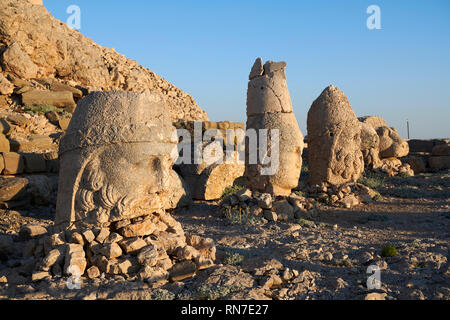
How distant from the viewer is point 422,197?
32.2 feet

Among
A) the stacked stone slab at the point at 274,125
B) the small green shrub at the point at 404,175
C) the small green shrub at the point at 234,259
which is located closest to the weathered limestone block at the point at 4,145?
the stacked stone slab at the point at 274,125

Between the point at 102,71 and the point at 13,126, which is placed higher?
the point at 102,71

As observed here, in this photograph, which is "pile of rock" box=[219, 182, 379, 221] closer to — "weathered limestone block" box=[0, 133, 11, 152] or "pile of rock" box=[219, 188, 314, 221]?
"pile of rock" box=[219, 188, 314, 221]

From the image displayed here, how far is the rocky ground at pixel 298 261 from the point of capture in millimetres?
3305

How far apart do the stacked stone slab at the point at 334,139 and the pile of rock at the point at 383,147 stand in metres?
3.86

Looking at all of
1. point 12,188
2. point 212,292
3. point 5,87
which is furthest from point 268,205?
point 5,87

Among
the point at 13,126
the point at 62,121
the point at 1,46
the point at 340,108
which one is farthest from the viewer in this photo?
the point at 1,46

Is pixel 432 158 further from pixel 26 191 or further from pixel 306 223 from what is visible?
pixel 26 191

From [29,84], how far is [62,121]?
4097 mm

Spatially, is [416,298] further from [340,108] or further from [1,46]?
[1,46]

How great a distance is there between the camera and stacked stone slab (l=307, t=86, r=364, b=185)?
9.34 meters

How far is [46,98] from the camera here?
12.9 meters
